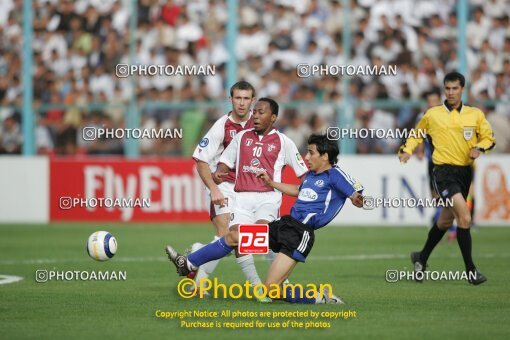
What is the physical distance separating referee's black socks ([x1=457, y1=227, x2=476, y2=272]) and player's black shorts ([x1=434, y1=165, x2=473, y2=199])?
427mm

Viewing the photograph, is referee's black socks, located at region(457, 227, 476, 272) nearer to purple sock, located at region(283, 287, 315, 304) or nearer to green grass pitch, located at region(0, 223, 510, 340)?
green grass pitch, located at region(0, 223, 510, 340)

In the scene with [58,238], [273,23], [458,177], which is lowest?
[58,238]

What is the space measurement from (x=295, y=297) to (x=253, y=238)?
0.66 m

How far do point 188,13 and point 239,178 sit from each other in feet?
46.1

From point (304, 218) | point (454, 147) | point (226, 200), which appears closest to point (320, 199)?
point (304, 218)

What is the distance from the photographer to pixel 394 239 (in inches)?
707

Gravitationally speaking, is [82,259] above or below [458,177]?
below

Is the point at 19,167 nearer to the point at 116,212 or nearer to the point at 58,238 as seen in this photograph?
the point at 116,212

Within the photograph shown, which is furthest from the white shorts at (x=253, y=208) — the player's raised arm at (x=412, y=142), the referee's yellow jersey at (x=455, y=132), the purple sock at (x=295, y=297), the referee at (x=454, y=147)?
the referee's yellow jersey at (x=455, y=132)

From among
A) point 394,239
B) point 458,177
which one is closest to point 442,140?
point 458,177

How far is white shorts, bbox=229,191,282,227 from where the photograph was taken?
10.3 meters

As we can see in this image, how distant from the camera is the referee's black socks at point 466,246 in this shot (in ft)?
37.9

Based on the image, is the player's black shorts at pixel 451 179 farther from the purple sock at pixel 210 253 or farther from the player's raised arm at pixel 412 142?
the purple sock at pixel 210 253

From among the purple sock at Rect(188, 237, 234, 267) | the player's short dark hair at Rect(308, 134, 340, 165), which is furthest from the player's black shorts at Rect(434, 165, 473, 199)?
the purple sock at Rect(188, 237, 234, 267)
